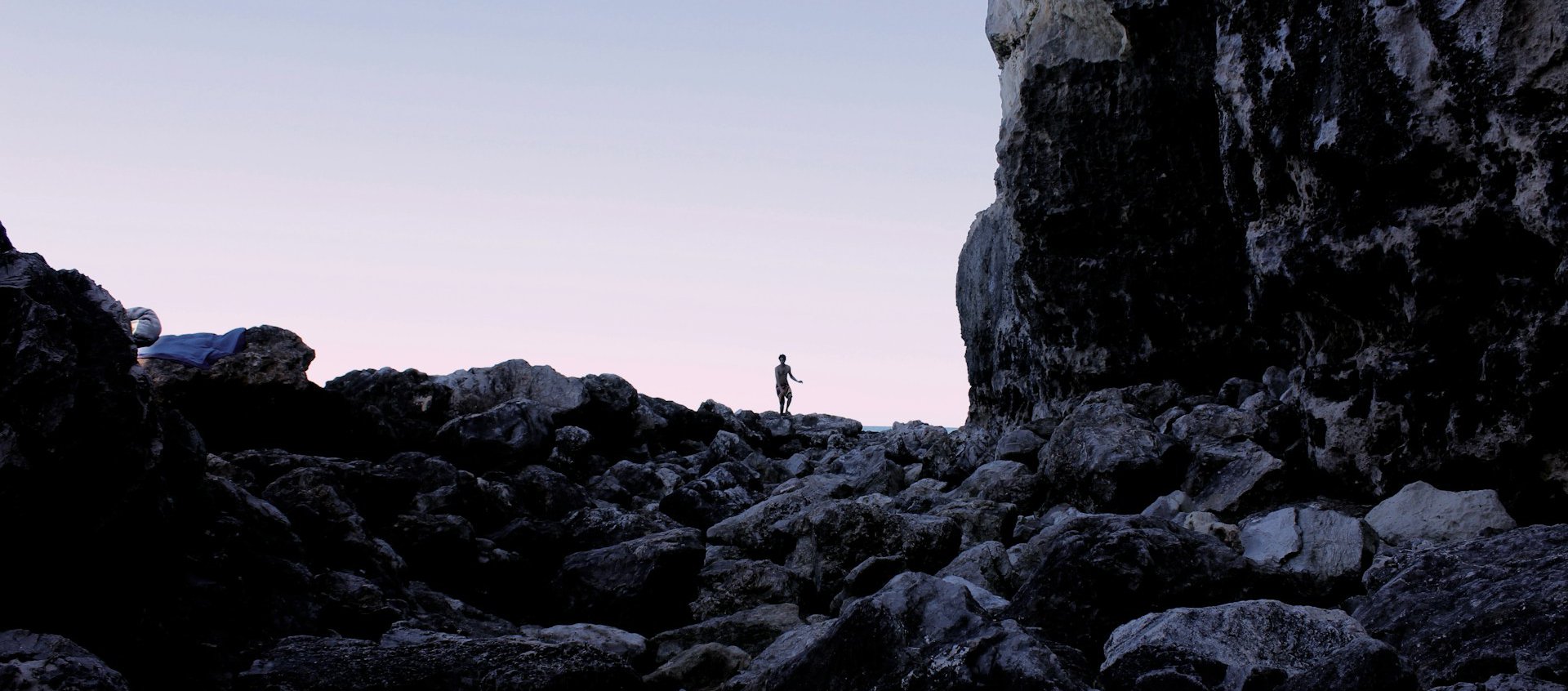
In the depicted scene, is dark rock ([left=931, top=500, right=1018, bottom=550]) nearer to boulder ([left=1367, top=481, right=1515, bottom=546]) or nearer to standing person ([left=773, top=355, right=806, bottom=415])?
boulder ([left=1367, top=481, right=1515, bottom=546])

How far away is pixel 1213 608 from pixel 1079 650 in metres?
0.74

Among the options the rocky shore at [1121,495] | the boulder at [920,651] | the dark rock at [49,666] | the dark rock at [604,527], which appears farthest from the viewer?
the dark rock at [604,527]

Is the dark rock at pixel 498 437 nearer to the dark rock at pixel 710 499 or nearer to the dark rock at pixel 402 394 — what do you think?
the dark rock at pixel 402 394

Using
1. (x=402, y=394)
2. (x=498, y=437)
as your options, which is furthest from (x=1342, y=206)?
(x=402, y=394)

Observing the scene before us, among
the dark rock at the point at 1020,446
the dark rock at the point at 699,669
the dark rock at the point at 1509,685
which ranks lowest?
the dark rock at the point at 699,669

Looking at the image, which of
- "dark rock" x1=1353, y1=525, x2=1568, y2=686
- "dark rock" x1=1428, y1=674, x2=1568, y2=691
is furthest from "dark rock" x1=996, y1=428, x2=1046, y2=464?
"dark rock" x1=1428, y1=674, x2=1568, y2=691

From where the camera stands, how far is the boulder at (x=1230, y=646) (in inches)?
183

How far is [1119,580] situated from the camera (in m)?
5.98

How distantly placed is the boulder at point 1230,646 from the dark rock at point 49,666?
4554mm

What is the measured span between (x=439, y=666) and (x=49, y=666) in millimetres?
1744

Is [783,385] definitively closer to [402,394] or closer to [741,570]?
[402,394]

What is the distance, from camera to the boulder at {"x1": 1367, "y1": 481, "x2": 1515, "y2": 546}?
280 inches

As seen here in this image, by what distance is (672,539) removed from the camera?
9398 millimetres

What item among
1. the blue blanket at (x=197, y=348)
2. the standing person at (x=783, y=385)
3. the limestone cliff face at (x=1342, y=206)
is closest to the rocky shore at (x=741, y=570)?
the blue blanket at (x=197, y=348)
